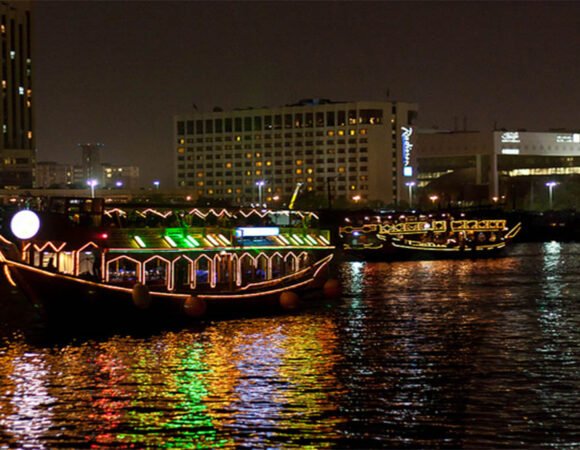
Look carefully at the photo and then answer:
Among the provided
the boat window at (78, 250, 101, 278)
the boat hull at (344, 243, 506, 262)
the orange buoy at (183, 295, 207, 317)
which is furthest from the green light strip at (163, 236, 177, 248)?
the boat hull at (344, 243, 506, 262)

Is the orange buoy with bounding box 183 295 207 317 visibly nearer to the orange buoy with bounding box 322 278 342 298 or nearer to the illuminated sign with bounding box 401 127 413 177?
the orange buoy with bounding box 322 278 342 298

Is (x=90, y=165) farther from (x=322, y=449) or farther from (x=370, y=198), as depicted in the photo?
(x=322, y=449)

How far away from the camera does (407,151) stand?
611ft

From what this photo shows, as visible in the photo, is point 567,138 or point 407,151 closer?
point 567,138

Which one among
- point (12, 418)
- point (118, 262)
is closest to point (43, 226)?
point (118, 262)

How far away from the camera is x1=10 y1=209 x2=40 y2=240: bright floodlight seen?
3128 centimetres

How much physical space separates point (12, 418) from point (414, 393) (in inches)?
350

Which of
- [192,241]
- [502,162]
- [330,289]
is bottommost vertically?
[330,289]

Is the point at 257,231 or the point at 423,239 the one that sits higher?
the point at 257,231

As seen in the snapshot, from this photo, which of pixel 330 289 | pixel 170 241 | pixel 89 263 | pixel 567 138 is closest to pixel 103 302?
pixel 89 263

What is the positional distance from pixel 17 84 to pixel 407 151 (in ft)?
233

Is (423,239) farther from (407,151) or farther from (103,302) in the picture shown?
(407,151)

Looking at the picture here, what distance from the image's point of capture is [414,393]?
23266 millimetres

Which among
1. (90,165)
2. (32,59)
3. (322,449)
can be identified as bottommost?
(322,449)
